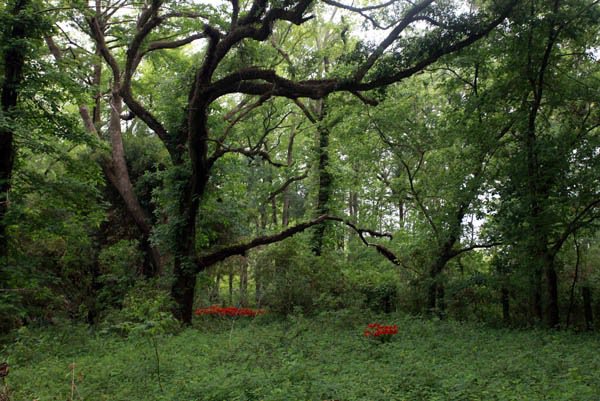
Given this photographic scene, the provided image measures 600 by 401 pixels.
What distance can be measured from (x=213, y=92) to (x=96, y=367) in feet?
18.7

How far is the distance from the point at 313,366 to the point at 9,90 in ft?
25.7

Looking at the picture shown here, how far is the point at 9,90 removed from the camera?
9.14 metres

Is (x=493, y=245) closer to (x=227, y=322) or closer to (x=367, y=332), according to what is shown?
(x=367, y=332)

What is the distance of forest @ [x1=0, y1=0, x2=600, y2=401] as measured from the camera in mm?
6516

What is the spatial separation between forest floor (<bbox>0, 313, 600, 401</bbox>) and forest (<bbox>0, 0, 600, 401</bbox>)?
50mm

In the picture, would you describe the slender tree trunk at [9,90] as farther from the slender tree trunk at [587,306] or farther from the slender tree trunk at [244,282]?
the slender tree trunk at [587,306]

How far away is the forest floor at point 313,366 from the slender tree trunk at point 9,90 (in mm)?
2469

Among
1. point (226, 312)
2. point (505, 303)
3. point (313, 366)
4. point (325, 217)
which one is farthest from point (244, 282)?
point (313, 366)

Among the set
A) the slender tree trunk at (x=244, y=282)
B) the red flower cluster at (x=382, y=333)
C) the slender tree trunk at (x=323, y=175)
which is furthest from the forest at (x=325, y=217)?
the slender tree trunk at (x=244, y=282)

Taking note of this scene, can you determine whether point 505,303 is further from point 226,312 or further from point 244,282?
point 244,282

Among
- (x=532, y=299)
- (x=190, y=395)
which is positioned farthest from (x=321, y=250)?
(x=190, y=395)

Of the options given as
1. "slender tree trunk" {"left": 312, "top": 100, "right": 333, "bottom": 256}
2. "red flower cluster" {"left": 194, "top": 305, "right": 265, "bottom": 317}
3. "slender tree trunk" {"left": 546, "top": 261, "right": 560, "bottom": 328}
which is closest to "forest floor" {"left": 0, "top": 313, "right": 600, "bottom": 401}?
"slender tree trunk" {"left": 546, "top": 261, "right": 560, "bottom": 328}

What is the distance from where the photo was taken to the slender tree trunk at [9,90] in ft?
28.4

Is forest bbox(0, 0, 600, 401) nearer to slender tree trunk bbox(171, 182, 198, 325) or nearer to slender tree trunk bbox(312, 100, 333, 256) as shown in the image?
slender tree trunk bbox(171, 182, 198, 325)
